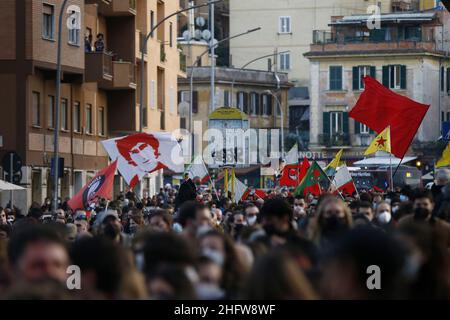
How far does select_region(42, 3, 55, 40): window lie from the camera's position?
49.1 m

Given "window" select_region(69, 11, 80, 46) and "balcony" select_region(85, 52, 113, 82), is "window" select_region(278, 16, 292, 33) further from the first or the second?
"window" select_region(69, 11, 80, 46)

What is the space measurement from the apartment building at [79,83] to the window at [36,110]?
3 centimetres

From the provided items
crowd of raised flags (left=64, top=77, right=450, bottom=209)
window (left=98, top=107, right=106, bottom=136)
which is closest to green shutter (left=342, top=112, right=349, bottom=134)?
window (left=98, top=107, right=106, bottom=136)

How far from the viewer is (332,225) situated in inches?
599

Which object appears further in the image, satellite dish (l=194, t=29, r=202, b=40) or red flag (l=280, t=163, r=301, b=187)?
satellite dish (l=194, t=29, r=202, b=40)

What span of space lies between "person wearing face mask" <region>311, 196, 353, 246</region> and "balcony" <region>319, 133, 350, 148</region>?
83.0m

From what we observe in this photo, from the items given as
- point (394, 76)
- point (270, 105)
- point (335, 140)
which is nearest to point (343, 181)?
point (394, 76)

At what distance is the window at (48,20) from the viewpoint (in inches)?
1933

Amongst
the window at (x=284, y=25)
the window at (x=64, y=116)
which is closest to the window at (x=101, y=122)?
the window at (x=64, y=116)

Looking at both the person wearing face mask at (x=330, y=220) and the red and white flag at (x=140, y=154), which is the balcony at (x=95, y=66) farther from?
the person wearing face mask at (x=330, y=220)

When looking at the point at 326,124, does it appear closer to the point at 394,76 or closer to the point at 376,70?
the point at 376,70

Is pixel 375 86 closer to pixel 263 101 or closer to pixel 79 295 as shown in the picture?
pixel 79 295

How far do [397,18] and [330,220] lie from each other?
277 ft
